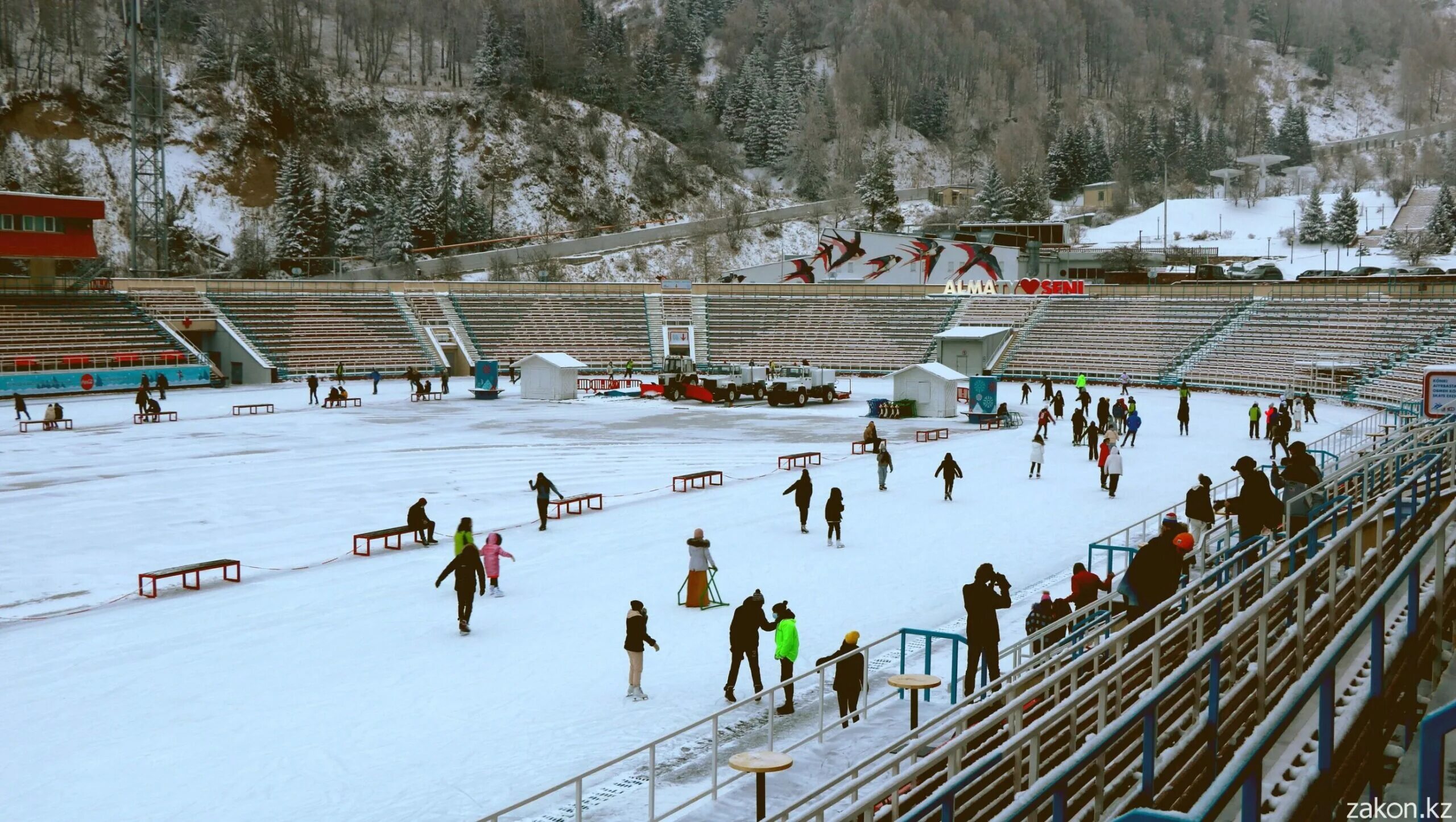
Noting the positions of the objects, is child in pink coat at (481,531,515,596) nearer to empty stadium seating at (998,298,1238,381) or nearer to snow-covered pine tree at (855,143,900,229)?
empty stadium seating at (998,298,1238,381)

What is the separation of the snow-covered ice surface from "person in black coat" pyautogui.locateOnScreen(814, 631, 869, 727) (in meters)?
1.49

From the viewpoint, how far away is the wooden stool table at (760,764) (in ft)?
26.0

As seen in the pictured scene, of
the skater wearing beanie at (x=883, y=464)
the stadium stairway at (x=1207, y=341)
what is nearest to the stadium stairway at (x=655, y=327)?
the stadium stairway at (x=1207, y=341)

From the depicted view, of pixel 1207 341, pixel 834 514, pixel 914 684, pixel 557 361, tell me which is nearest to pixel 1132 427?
pixel 834 514

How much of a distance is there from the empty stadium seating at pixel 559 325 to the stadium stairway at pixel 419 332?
2.50 metres

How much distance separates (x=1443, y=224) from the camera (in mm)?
93688

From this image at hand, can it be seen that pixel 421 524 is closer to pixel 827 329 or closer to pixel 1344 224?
pixel 827 329

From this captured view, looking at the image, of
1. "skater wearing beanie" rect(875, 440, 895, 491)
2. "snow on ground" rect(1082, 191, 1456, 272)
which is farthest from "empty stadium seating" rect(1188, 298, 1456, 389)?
"snow on ground" rect(1082, 191, 1456, 272)

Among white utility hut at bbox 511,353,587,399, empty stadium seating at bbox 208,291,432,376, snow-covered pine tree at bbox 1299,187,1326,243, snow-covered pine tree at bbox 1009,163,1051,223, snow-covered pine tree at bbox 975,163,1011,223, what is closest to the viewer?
white utility hut at bbox 511,353,587,399

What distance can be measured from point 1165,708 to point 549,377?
41920mm

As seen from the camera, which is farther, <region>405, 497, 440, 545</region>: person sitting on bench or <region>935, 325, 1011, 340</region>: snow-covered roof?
<region>935, 325, 1011, 340</region>: snow-covered roof

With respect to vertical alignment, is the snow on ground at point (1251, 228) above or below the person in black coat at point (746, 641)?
above

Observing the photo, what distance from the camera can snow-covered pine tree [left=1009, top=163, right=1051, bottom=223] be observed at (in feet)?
367

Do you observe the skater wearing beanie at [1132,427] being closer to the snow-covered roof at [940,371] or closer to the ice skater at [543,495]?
the snow-covered roof at [940,371]
